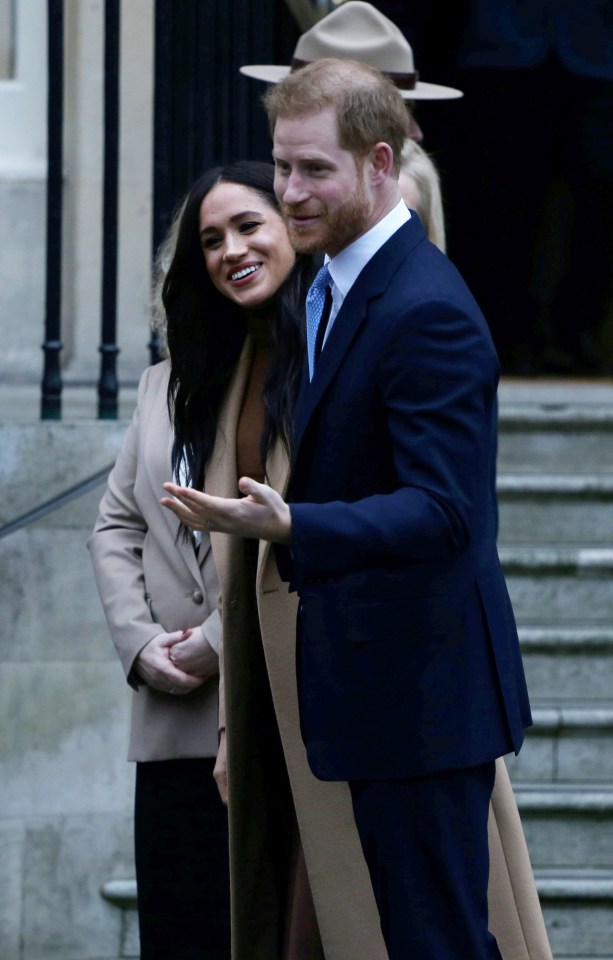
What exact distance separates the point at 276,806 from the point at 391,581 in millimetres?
880

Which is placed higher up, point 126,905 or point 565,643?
point 565,643

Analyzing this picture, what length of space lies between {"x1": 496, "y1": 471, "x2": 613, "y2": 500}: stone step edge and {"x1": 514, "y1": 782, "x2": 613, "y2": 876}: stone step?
1.21 metres

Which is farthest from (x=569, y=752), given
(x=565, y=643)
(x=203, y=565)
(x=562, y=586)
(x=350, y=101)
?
(x=350, y=101)

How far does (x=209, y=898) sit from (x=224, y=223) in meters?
1.44

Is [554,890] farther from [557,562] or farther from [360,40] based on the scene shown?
[360,40]

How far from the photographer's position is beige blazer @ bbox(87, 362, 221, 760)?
3.38 m

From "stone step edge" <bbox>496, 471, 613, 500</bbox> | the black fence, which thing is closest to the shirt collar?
the black fence

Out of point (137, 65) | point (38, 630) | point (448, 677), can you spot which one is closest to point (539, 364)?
point (137, 65)

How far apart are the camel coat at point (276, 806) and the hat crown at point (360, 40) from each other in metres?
1.69

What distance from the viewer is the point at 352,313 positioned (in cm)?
250

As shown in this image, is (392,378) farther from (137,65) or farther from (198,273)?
(137,65)

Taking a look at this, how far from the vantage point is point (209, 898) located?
3.45 m

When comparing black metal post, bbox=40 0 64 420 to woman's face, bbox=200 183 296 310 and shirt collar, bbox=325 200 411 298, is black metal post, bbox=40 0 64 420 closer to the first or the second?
woman's face, bbox=200 183 296 310

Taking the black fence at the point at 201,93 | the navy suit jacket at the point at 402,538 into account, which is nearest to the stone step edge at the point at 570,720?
the black fence at the point at 201,93
